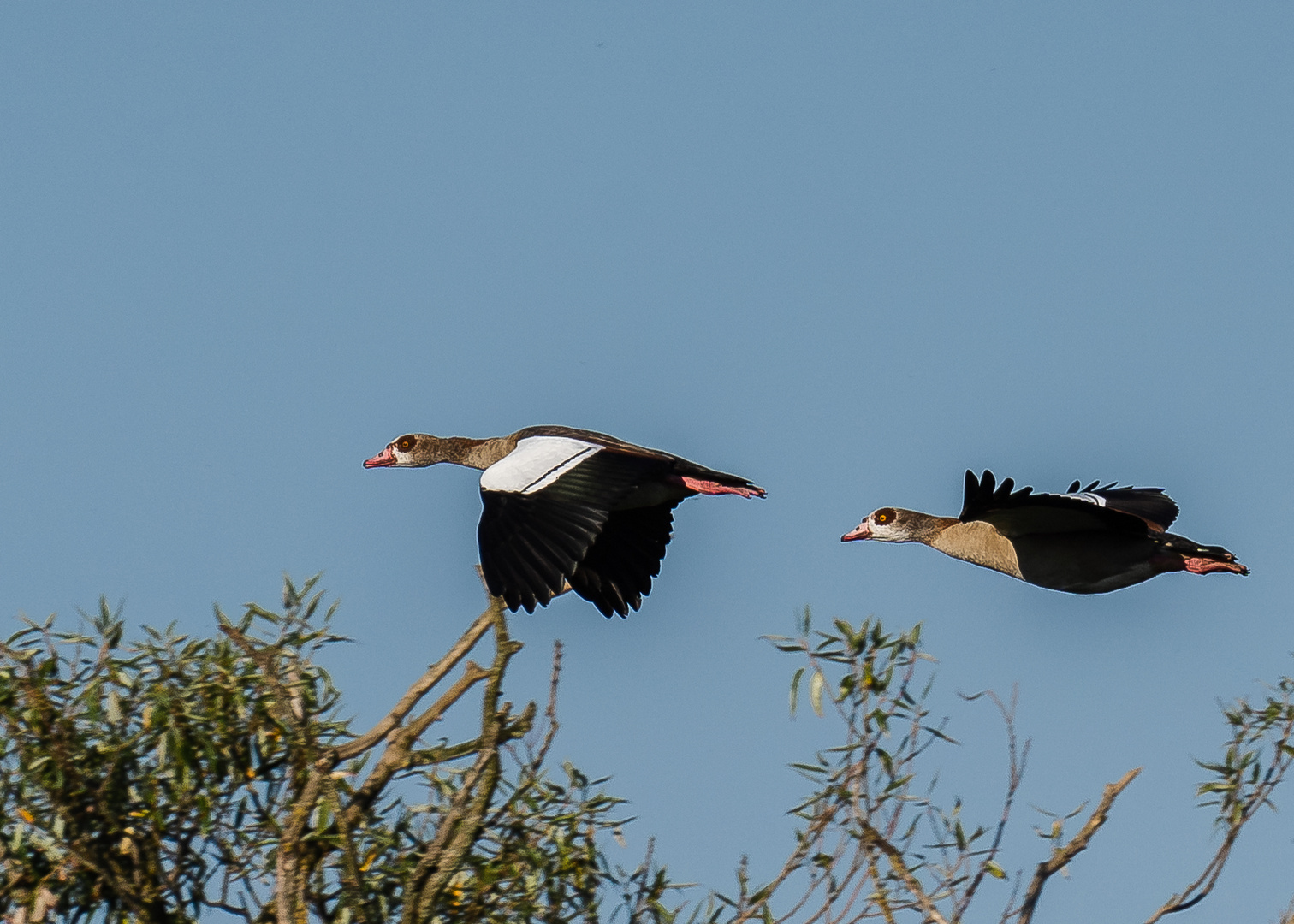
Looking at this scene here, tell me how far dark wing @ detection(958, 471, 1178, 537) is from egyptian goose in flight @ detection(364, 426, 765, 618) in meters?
1.83

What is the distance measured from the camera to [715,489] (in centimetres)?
1177

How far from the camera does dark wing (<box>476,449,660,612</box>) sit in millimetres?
9797

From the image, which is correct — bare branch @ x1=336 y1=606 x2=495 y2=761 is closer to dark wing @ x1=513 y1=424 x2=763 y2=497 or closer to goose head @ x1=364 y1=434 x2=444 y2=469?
dark wing @ x1=513 y1=424 x2=763 y2=497

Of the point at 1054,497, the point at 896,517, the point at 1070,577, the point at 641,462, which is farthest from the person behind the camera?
the point at 896,517

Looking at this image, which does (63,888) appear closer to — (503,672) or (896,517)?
(503,672)

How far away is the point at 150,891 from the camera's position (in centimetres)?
698

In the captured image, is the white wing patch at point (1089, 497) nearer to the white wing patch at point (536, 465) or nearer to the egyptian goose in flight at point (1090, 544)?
the egyptian goose in flight at point (1090, 544)

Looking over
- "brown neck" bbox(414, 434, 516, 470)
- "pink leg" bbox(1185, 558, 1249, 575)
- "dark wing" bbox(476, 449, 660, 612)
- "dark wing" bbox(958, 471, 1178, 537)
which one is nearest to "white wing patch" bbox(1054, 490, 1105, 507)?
"dark wing" bbox(958, 471, 1178, 537)

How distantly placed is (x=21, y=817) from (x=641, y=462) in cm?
511

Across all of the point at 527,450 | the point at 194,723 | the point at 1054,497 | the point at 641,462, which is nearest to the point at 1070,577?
the point at 1054,497

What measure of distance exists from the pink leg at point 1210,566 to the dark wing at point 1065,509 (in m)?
0.35

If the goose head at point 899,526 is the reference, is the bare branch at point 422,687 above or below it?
below

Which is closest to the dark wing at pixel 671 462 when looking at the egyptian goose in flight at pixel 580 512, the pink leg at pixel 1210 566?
the egyptian goose in flight at pixel 580 512

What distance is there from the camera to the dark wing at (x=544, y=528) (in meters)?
9.80
